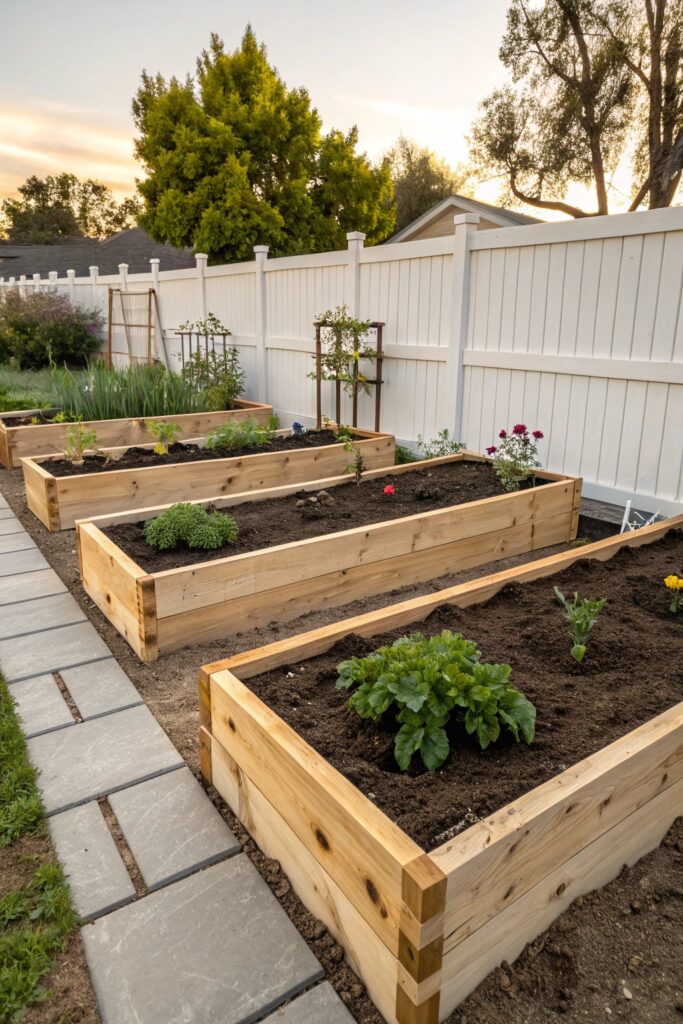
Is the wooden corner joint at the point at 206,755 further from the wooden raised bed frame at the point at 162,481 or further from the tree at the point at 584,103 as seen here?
the tree at the point at 584,103

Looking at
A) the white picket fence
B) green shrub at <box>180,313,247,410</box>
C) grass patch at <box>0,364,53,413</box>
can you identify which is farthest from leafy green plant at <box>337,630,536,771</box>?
grass patch at <box>0,364,53,413</box>

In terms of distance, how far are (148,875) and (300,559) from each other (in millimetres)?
1634

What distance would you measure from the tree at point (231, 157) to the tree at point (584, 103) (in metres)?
5.22

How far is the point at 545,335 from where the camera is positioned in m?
4.55

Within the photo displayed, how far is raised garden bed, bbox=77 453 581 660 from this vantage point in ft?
A: 9.41

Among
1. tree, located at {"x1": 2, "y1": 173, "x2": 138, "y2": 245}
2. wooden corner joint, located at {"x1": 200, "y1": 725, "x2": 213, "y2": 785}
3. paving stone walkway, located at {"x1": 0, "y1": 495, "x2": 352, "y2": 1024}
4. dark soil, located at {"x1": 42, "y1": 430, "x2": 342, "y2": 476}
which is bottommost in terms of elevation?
paving stone walkway, located at {"x1": 0, "y1": 495, "x2": 352, "y2": 1024}

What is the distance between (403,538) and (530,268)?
2.36m

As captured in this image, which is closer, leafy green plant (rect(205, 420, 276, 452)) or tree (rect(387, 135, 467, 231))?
leafy green plant (rect(205, 420, 276, 452))

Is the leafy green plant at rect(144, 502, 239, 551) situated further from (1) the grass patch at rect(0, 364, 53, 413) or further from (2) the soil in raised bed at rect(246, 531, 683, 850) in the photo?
(1) the grass patch at rect(0, 364, 53, 413)

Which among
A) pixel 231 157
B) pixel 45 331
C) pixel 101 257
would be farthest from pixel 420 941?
pixel 101 257

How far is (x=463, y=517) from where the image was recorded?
3.73 metres

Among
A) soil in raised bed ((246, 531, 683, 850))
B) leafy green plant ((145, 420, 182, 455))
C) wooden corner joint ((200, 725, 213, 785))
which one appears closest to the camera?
soil in raised bed ((246, 531, 683, 850))

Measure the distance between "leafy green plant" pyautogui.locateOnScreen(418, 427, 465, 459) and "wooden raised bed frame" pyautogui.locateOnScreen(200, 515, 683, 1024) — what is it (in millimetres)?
3509

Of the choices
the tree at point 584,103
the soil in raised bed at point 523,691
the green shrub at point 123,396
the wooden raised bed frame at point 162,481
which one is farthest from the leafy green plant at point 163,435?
the tree at point 584,103
